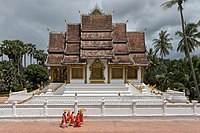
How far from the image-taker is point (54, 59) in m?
29.3

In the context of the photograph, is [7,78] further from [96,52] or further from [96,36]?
[96,52]

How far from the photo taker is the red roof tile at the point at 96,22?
28875 millimetres

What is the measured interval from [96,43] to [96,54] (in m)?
1.54

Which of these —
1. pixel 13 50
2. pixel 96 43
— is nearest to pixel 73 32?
pixel 96 43

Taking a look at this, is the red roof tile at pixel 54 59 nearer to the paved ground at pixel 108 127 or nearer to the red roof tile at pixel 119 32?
the red roof tile at pixel 119 32

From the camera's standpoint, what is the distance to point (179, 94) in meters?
27.1

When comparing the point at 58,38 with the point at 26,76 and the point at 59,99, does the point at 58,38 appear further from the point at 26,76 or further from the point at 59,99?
the point at 26,76

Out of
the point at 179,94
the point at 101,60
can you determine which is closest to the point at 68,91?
the point at 101,60

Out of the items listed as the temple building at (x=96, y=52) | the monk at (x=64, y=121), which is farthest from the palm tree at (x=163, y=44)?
the monk at (x=64, y=121)

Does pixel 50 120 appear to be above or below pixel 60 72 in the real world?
below

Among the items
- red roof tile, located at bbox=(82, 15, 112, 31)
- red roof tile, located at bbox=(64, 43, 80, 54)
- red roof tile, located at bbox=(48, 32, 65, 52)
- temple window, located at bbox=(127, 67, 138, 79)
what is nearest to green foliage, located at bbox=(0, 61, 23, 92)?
red roof tile, located at bbox=(48, 32, 65, 52)

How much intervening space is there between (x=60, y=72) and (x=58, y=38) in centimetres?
424

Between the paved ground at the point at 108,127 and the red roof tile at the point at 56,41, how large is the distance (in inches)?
592

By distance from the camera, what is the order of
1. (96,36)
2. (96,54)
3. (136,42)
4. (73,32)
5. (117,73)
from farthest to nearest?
1. (136,42)
2. (73,32)
3. (96,36)
4. (117,73)
5. (96,54)
